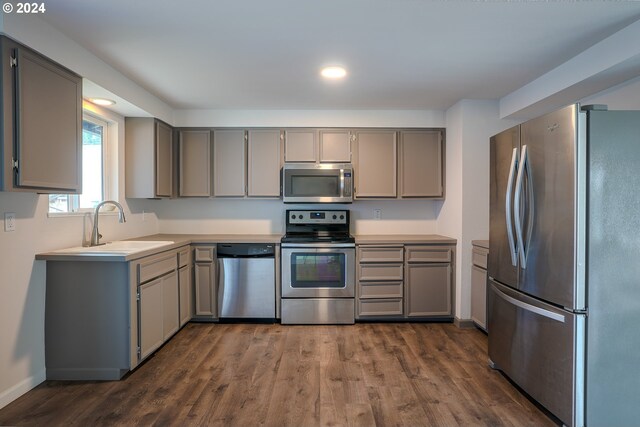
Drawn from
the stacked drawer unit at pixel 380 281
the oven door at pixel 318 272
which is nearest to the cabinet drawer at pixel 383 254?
the stacked drawer unit at pixel 380 281

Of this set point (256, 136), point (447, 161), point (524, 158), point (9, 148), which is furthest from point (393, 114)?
point (9, 148)

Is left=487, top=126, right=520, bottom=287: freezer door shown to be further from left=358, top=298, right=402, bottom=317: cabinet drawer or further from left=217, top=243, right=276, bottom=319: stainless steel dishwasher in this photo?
left=217, top=243, right=276, bottom=319: stainless steel dishwasher

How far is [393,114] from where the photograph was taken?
153 inches

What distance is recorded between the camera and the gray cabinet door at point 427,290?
362 centimetres

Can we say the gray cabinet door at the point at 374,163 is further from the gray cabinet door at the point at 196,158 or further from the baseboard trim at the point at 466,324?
the gray cabinet door at the point at 196,158

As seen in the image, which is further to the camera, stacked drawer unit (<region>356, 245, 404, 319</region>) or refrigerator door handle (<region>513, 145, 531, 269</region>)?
stacked drawer unit (<region>356, 245, 404, 319</region>)

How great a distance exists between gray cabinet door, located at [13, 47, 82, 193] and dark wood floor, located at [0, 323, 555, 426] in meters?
1.33

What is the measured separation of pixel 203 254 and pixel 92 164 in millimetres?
1280

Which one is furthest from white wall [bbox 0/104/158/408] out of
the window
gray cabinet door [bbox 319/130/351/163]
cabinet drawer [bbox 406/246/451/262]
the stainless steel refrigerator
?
the stainless steel refrigerator

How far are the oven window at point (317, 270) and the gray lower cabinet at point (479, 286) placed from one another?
49.8 inches

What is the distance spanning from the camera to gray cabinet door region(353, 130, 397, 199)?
3.87 meters

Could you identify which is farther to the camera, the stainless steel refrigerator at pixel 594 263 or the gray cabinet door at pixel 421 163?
the gray cabinet door at pixel 421 163

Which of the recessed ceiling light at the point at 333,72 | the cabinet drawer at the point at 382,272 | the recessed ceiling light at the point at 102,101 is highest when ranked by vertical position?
the recessed ceiling light at the point at 333,72

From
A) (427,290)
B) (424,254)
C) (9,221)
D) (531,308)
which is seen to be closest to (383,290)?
(427,290)
